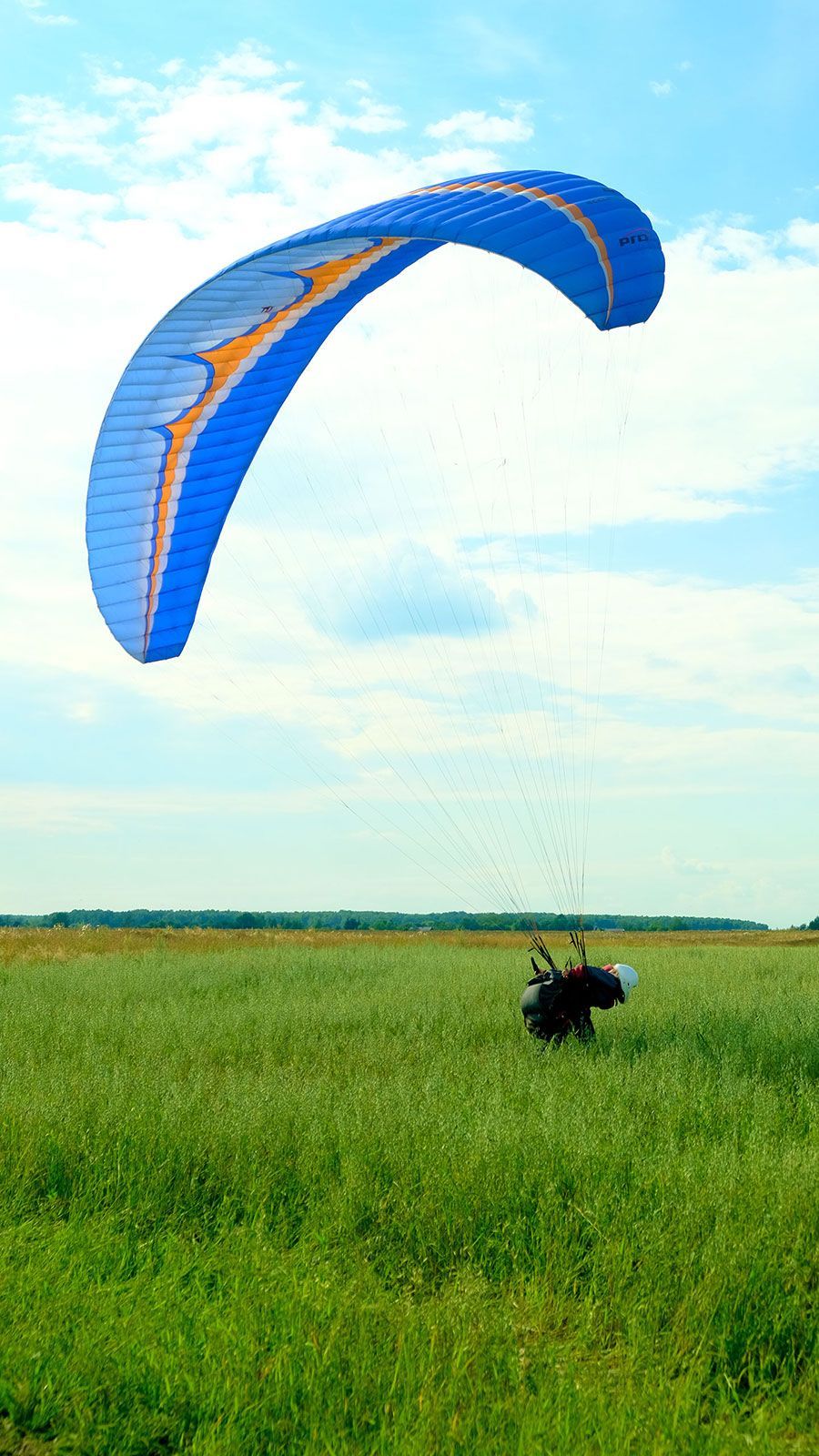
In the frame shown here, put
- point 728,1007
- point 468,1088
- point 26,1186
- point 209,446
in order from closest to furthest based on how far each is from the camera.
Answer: point 26,1186 < point 468,1088 < point 209,446 < point 728,1007

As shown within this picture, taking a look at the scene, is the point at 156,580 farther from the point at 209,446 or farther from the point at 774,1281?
the point at 774,1281

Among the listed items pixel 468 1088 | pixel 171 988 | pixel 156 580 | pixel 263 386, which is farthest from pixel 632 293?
pixel 171 988

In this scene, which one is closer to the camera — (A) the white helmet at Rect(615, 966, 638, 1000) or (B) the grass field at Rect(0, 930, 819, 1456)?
(B) the grass field at Rect(0, 930, 819, 1456)

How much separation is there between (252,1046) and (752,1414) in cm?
635

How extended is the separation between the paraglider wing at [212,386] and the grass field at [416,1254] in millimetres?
4028

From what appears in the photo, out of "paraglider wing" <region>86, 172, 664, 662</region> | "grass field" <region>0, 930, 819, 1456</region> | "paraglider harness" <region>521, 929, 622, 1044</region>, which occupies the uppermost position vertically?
"paraglider wing" <region>86, 172, 664, 662</region>

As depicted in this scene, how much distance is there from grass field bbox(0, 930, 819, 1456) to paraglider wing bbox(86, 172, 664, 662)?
403 centimetres

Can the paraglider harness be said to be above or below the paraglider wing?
below

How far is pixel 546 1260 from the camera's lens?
14.6 feet

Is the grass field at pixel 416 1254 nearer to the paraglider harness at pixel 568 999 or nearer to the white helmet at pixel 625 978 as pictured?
the paraglider harness at pixel 568 999

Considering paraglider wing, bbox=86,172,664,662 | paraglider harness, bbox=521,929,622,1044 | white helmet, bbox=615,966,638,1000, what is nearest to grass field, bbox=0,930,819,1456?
paraglider harness, bbox=521,929,622,1044

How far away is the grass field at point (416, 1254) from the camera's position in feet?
11.0

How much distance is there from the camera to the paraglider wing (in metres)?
7.51

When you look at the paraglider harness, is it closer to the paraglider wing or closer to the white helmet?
the white helmet
